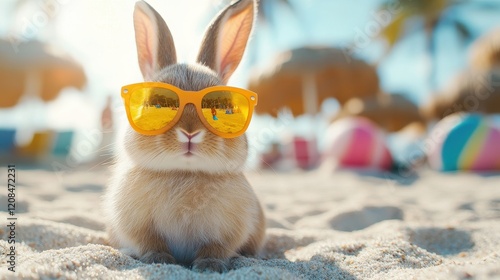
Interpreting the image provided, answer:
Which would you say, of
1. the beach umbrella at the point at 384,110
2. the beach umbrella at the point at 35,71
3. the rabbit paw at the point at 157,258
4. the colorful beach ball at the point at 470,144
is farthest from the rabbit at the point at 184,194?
the beach umbrella at the point at 384,110

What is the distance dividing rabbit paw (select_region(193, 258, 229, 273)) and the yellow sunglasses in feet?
1.77

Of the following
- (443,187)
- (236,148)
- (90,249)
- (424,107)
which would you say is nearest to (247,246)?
(236,148)

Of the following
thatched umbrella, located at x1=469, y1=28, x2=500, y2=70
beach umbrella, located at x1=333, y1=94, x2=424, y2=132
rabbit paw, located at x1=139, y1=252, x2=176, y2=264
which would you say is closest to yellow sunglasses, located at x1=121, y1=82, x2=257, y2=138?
rabbit paw, located at x1=139, y1=252, x2=176, y2=264

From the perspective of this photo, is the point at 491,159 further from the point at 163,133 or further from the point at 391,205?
the point at 163,133

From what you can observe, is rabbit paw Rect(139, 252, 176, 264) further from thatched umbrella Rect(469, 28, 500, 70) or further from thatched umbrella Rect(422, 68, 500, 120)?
thatched umbrella Rect(469, 28, 500, 70)

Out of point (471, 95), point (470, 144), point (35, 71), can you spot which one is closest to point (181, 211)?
point (470, 144)

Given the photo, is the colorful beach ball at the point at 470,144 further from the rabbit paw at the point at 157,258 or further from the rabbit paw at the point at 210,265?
the rabbit paw at the point at 157,258

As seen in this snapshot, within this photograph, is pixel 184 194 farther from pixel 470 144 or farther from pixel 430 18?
pixel 430 18

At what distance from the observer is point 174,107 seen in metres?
1.80

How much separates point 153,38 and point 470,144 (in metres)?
7.03

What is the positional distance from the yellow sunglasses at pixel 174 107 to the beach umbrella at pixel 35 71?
13640 millimetres

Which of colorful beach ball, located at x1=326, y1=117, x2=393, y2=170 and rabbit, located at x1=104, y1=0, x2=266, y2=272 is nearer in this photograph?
rabbit, located at x1=104, y1=0, x2=266, y2=272

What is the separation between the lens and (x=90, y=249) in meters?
1.77

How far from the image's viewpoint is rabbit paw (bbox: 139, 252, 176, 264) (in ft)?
5.76
